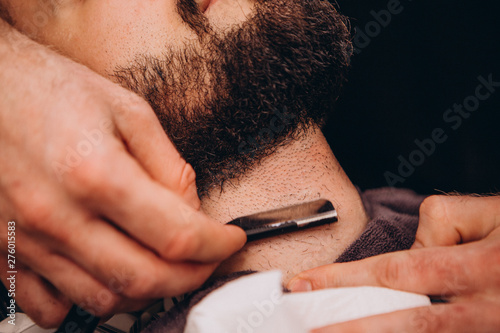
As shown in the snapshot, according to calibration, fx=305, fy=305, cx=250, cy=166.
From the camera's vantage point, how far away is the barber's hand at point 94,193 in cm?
44

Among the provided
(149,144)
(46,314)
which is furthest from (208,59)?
(46,314)

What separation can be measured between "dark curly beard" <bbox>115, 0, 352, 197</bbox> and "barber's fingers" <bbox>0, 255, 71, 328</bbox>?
36cm

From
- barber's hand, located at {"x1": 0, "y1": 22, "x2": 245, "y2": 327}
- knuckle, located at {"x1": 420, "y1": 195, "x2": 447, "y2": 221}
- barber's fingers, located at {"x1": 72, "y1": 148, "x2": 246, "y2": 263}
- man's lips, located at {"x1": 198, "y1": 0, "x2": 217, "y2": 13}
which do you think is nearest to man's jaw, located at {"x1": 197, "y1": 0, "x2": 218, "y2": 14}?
man's lips, located at {"x1": 198, "y1": 0, "x2": 217, "y2": 13}

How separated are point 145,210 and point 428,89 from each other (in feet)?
3.81

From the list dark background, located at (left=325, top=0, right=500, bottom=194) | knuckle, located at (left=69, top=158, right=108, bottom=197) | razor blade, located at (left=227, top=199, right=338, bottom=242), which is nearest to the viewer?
knuckle, located at (left=69, top=158, right=108, bottom=197)

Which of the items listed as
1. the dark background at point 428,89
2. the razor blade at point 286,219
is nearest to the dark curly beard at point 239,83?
the razor blade at point 286,219

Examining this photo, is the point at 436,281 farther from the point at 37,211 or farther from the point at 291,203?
the point at 37,211

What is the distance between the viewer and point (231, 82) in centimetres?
70

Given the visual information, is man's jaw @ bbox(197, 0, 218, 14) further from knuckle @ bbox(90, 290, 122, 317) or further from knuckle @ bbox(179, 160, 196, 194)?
knuckle @ bbox(90, 290, 122, 317)

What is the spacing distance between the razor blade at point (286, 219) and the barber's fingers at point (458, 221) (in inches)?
8.3

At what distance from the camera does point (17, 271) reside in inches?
23.9

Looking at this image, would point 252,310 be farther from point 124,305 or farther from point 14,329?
point 14,329

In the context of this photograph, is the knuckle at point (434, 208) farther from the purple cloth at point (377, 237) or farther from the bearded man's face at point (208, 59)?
the bearded man's face at point (208, 59)

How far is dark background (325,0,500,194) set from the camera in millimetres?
1119
